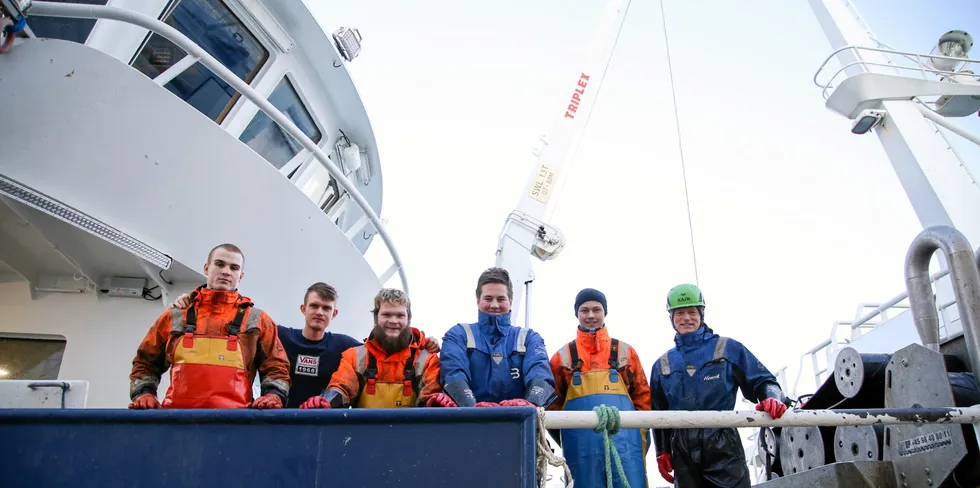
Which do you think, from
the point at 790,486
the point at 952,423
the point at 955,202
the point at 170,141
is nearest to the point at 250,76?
the point at 170,141

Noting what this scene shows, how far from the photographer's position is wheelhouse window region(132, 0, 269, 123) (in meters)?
5.10

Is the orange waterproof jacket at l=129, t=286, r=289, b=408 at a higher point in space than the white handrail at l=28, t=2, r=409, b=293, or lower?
lower

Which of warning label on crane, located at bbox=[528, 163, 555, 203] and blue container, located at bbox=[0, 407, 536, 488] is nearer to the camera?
blue container, located at bbox=[0, 407, 536, 488]

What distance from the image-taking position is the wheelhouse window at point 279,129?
19.9ft

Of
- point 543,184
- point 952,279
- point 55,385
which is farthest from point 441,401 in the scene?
point 543,184

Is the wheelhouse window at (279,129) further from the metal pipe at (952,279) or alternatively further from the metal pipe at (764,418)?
the metal pipe at (952,279)

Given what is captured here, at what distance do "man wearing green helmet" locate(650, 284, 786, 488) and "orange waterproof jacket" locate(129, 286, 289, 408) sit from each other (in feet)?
6.83

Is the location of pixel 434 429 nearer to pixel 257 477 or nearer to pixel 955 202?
pixel 257 477

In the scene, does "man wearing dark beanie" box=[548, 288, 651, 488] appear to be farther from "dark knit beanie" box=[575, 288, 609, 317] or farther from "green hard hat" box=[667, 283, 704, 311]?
"green hard hat" box=[667, 283, 704, 311]

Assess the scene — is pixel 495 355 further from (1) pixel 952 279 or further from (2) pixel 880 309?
(2) pixel 880 309

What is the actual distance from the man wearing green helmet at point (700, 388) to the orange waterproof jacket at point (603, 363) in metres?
0.19

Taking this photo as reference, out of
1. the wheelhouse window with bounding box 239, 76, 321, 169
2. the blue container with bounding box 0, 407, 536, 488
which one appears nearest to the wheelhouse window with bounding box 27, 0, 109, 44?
the wheelhouse window with bounding box 239, 76, 321, 169

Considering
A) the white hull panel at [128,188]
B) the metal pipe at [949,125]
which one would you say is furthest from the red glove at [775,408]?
the metal pipe at [949,125]

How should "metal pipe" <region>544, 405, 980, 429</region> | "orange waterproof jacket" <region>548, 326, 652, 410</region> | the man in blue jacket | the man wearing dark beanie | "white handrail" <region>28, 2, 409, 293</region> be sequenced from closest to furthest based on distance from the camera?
"metal pipe" <region>544, 405, 980, 429</region> < the man in blue jacket < the man wearing dark beanie < "orange waterproof jacket" <region>548, 326, 652, 410</region> < "white handrail" <region>28, 2, 409, 293</region>
